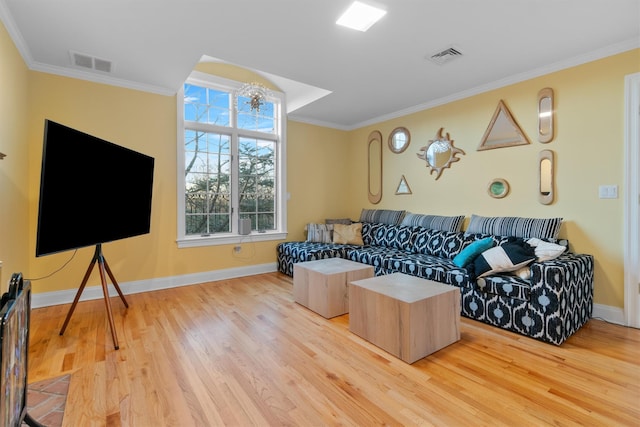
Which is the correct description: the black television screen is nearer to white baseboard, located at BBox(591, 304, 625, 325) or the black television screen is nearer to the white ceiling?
the white ceiling

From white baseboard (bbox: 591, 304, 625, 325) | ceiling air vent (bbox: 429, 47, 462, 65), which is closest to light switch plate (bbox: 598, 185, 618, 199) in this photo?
white baseboard (bbox: 591, 304, 625, 325)

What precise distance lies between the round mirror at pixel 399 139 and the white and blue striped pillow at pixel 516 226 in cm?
152

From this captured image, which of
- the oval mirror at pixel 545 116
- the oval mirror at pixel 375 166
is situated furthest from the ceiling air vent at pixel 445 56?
the oval mirror at pixel 375 166

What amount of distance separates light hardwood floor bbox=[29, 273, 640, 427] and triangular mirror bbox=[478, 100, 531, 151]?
1906 mm

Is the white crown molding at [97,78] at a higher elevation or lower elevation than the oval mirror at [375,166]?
higher

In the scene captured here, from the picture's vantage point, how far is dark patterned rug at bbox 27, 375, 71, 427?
4.89 ft

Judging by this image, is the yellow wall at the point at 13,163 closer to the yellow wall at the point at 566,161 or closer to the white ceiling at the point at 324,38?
the white ceiling at the point at 324,38

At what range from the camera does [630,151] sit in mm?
2551

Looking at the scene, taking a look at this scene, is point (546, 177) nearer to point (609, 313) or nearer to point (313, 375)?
point (609, 313)

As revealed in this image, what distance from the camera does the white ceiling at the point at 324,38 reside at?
2.15 metres

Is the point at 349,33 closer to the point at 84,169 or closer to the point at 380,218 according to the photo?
the point at 84,169

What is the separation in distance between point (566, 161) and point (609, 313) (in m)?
1.43

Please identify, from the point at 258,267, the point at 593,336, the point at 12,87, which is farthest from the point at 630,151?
the point at 12,87

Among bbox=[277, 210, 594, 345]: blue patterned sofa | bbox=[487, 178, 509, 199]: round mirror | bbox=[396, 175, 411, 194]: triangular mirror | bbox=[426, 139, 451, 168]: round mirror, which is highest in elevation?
bbox=[426, 139, 451, 168]: round mirror
